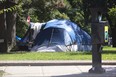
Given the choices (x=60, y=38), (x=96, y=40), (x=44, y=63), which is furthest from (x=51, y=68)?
(x=60, y=38)

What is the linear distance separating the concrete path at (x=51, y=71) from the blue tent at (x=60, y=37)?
10.1 meters

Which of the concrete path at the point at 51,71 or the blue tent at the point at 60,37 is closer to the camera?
the concrete path at the point at 51,71

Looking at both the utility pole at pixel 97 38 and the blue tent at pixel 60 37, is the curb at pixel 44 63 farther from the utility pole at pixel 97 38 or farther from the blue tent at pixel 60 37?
the blue tent at pixel 60 37

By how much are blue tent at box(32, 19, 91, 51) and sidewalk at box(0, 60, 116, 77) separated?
9.30 m

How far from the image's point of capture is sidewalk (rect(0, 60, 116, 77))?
14.3m

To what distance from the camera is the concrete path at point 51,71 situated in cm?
1414

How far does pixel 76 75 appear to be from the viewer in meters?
14.1

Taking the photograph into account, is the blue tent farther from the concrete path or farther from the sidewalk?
the concrete path

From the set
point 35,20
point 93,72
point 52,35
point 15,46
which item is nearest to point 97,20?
point 93,72

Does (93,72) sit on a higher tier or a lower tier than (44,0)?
lower

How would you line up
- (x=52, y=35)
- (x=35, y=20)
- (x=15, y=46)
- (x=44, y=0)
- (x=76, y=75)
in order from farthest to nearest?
1. (x=35, y=20)
2. (x=44, y=0)
3. (x=15, y=46)
4. (x=52, y=35)
5. (x=76, y=75)

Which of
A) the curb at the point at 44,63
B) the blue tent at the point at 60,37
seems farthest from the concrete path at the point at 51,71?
the blue tent at the point at 60,37

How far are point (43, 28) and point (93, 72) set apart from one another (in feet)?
47.3

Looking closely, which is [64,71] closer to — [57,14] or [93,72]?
[93,72]
